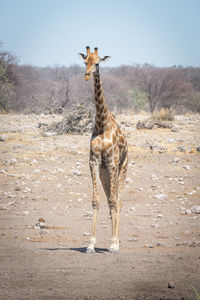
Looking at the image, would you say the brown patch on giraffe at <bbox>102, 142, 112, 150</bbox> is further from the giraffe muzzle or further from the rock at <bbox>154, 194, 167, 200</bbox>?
the rock at <bbox>154, 194, 167, 200</bbox>

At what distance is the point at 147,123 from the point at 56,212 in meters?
10.8

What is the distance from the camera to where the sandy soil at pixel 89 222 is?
4520 millimetres

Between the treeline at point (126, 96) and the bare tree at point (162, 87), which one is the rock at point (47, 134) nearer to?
the treeline at point (126, 96)

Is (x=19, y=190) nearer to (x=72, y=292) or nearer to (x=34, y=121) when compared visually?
(x=72, y=292)

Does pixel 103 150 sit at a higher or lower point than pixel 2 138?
higher

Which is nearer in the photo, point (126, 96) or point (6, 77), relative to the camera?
point (6, 77)

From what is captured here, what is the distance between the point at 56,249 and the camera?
6.02 m

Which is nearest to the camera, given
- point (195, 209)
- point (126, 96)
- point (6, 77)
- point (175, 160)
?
point (195, 209)

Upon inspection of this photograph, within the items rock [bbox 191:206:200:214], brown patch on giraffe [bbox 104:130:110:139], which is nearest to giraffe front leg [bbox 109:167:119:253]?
brown patch on giraffe [bbox 104:130:110:139]

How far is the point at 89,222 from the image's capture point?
8.15m

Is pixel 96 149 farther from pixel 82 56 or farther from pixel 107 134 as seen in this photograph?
pixel 82 56

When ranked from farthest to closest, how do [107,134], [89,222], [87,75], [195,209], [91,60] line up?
[195,209] < [89,222] < [107,134] < [91,60] < [87,75]

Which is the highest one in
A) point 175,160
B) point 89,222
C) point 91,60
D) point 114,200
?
point 91,60

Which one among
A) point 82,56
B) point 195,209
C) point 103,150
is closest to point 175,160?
point 195,209
